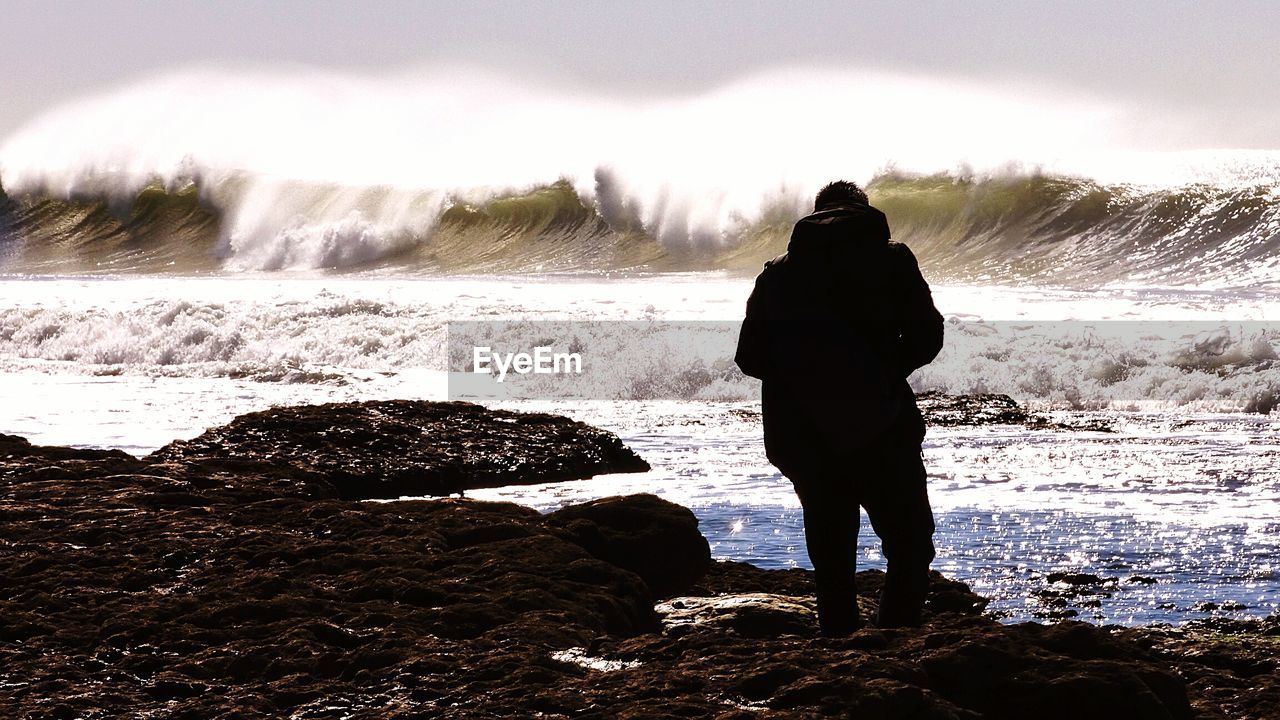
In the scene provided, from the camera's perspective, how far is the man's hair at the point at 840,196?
3662mm

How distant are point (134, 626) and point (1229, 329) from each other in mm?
13174

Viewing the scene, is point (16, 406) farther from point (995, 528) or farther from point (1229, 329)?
point (1229, 329)

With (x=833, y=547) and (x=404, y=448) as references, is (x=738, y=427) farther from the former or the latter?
(x=833, y=547)

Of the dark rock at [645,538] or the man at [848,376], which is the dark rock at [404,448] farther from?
the man at [848,376]

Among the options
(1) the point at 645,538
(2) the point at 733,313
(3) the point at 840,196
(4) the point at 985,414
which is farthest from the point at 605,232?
(3) the point at 840,196

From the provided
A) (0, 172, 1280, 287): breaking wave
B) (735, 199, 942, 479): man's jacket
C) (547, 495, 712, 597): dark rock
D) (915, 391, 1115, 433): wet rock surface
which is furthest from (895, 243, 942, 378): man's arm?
(0, 172, 1280, 287): breaking wave

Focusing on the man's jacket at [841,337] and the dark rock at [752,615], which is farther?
the dark rock at [752,615]

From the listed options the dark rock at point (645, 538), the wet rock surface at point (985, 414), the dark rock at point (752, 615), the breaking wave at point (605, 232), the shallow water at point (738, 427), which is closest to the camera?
the dark rock at point (752, 615)

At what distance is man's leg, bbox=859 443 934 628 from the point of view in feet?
11.6

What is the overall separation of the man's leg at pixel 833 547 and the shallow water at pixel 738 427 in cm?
156

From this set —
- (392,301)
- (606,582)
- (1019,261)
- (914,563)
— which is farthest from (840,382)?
(1019,261)

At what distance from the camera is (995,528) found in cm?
665

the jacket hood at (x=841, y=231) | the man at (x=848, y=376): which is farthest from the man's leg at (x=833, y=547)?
the jacket hood at (x=841, y=231)

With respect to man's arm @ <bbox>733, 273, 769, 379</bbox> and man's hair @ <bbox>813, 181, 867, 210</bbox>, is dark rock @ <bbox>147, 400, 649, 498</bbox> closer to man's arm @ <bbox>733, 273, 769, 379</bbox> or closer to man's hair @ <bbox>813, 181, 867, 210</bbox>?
man's arm @ <bbox>733, 273, 769, 379</bbox>
